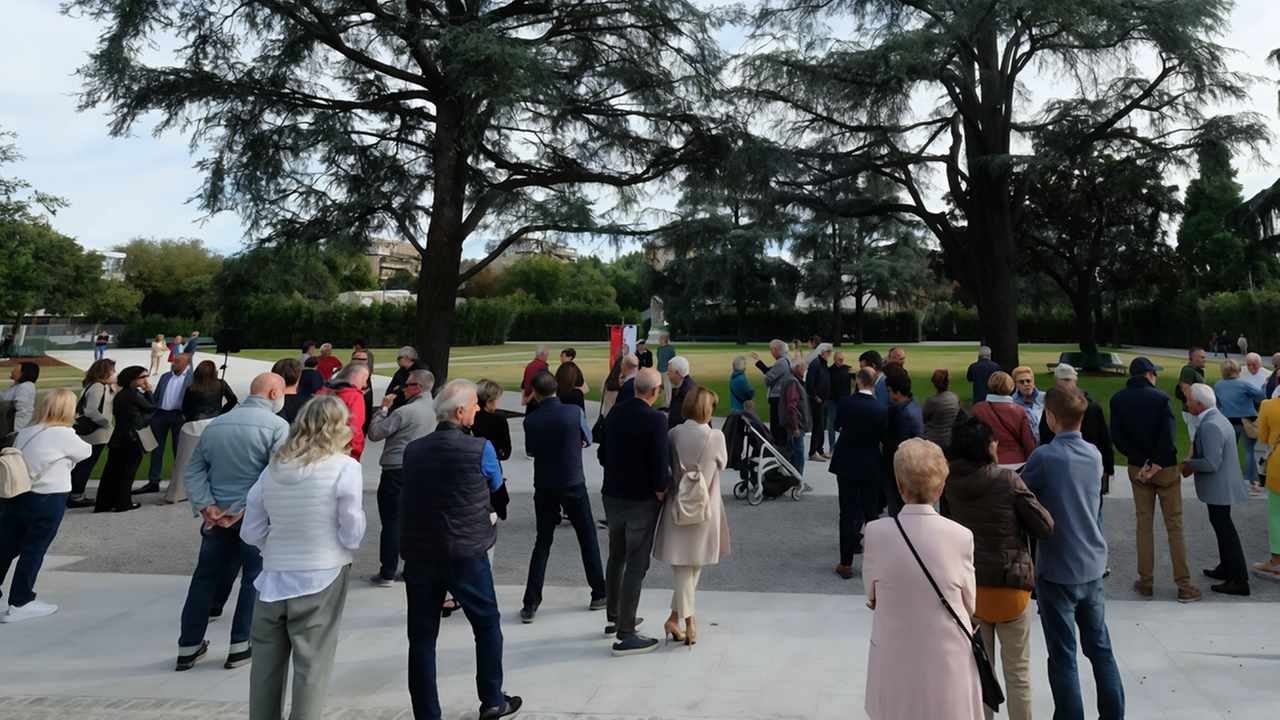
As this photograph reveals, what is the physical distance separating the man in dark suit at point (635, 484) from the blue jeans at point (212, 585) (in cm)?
235

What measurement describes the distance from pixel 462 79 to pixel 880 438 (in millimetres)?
10875

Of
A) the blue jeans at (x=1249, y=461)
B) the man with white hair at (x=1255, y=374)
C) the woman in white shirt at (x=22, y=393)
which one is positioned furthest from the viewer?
the man with white hair at (x=1255, y=374)

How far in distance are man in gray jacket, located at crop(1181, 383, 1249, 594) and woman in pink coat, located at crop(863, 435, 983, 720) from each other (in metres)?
4.34

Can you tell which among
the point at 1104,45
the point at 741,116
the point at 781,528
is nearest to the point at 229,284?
the point at 741,116

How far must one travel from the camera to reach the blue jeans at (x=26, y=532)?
19.8 feet

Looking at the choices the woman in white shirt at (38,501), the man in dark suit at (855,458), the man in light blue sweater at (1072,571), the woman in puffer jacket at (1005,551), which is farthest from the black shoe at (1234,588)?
the woman in white shirt at (38,501)

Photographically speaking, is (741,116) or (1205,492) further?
(741,116)

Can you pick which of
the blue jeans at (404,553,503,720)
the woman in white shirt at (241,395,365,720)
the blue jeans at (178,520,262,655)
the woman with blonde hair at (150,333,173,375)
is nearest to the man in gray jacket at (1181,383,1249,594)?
the blue jeans at (404,553,503,720)

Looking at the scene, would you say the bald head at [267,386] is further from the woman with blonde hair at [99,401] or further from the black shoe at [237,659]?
the woman with blonde hair at [99,401]

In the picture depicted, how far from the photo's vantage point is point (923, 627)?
3.07 metres

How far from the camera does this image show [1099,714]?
4012 mm

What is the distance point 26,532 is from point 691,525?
496cm

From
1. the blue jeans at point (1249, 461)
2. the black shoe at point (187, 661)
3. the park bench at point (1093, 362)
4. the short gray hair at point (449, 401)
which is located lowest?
the black shoe at point (187, 661)

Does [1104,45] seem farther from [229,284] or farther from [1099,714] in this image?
[229,284]
